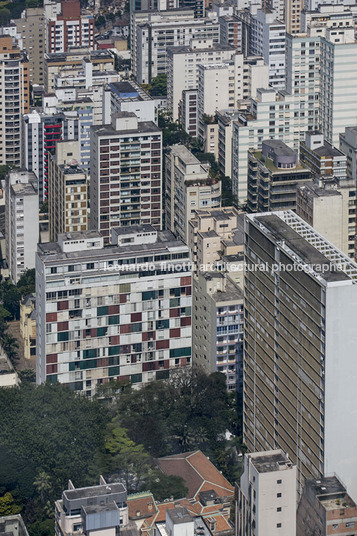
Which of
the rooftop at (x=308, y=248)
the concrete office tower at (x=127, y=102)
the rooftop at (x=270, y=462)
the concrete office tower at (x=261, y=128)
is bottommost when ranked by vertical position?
the rooftop at (x=270, y=462)

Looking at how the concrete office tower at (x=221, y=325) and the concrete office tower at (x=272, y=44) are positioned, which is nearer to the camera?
the concrete office tower at (x=221, y=325)

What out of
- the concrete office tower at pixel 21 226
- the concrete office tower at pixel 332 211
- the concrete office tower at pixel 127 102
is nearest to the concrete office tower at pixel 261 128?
the concrete office tower at pixel 127 102

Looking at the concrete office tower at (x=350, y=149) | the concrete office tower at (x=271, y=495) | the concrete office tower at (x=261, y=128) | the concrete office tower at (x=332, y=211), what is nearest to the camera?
the concrete office tower at (x=271, y=495)

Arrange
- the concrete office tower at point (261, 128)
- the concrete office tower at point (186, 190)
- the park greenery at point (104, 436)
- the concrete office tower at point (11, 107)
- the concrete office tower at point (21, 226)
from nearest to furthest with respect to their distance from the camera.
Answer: the park greenery at point (104, 436), the concrete office tower at point (186, 190), the concrete office tower at point (21, 226), the concrete office tower at point (261, 128), the concrete office tower at point (11, 107)

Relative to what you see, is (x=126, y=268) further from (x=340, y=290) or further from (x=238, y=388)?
(x=340, y=290)

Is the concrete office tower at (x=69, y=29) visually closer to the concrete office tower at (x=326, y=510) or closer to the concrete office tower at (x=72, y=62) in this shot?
the concrete office tower at (x=72, y=62)

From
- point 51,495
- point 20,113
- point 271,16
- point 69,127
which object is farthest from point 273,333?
point 271,16

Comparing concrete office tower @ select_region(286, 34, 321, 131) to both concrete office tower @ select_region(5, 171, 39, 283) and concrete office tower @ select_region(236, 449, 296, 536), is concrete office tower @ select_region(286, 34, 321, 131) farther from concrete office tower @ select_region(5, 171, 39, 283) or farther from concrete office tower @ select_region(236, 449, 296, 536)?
concrete office tower @ select_region(236, 449, 296, 536)
